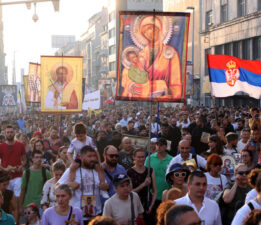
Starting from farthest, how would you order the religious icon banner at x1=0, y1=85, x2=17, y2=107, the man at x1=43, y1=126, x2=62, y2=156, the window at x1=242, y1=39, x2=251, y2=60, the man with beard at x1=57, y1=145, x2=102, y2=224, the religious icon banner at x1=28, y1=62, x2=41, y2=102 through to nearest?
the window at x1=242, y1=39, x2=251, y2=60, the religious icon banner at x1=0, y1=85, x2=17, y2=107, the religious icon banner at x1=28, y1=62, x2=41, y2=102, the man at x1=43, y1=126, x2=62, y2=156, the man with beard at x1=57, y1=145, x2=102, y2=224

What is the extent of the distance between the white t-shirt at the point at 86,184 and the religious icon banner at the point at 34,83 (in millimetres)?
15998

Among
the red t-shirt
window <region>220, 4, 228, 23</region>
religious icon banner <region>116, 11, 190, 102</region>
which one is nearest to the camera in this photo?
religious icon banner <region>116, 11, 190, 102</region>

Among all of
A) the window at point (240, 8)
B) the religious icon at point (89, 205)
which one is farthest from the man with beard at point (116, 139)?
the window at point (240, 8)

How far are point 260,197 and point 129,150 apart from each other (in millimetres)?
5637

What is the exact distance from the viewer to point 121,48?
30.0 ft

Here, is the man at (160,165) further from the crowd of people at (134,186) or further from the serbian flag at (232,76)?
the serbian flag at (232,76)

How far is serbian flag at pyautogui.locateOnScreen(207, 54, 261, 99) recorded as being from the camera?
1400 cm

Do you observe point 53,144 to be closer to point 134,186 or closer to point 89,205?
point 134,186

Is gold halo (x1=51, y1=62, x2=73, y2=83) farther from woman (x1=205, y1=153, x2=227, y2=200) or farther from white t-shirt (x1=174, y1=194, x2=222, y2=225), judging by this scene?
white t-shirt (x1=174, y1=194, x2=222, y2=225)

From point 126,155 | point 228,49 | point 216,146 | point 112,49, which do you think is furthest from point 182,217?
point 112,49

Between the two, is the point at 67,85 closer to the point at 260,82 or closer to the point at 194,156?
the point at 260,82

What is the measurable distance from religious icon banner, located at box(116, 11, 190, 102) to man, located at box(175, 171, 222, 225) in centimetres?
365

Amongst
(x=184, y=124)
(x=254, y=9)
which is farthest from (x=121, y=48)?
(x=254, y=9)

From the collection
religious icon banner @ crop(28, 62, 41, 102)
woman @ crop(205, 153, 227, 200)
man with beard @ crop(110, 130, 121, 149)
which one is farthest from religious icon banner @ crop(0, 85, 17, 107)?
woman @ crop(205, 153, 227, 200)
